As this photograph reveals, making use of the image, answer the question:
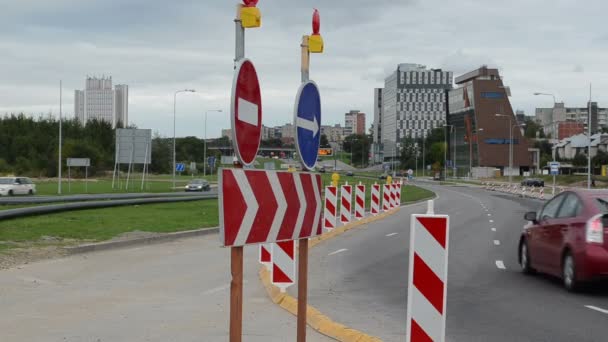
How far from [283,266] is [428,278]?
16.6 feet

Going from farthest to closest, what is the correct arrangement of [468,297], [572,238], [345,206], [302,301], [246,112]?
1. [345,206]
2. [572,238]
3. [468,297]
4. [302,301]
5. [246,112]

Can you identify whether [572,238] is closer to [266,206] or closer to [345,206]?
[266,206]

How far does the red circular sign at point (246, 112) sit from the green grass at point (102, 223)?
46.6 feet

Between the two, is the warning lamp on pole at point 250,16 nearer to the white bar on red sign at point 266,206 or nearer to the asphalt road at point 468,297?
the white bar on red sign at point 266,206

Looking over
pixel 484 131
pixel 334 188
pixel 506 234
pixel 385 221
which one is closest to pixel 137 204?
pixel 385 221

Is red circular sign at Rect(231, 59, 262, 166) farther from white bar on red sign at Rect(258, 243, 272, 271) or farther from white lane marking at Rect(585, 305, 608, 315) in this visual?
white bar on red sign at Rect(258, 243, 272, 271)

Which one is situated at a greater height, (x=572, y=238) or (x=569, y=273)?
(x=572, y=238)

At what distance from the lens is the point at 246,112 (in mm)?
5883

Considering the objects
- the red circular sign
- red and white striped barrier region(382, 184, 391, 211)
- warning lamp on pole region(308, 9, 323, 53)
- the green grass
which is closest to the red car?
warning lamp on pole region(308, 9, 323, 53)

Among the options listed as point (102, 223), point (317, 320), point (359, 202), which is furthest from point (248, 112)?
point (359, 202)

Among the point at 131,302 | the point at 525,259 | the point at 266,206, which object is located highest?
the point at 266,206

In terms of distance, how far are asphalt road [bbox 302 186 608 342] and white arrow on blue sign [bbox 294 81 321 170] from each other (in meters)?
2.42

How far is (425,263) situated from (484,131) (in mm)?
146428

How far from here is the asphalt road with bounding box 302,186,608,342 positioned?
930 cm
